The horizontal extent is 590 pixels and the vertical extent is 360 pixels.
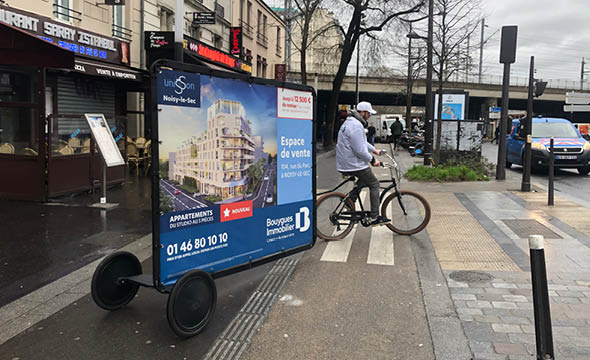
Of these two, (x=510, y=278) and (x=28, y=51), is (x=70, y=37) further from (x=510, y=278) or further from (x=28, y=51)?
(x=510, y=278)

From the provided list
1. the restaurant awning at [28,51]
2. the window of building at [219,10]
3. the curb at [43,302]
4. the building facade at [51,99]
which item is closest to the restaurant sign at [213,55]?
Answer: the window of building at [219,10]

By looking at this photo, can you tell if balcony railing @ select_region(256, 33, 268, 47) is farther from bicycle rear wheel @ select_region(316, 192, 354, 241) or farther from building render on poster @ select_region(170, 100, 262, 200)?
building render on poster @ select_region(170, 100, 262, 200)

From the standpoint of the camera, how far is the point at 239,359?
3.58m

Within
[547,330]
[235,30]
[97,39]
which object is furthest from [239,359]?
[235,30]

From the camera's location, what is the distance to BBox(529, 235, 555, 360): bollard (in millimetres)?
3018

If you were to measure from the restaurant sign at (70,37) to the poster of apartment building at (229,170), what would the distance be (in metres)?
7.29

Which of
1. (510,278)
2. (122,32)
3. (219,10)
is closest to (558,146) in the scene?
(510,278)

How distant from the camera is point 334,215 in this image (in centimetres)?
700

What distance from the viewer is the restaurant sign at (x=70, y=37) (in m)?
11.2

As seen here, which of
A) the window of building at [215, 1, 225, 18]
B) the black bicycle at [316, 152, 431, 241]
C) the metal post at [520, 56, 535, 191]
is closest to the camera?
the black bicycle at [316, 152, 431, 241]

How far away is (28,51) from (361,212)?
15.3 ft

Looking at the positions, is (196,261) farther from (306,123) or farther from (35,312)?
(306,123)

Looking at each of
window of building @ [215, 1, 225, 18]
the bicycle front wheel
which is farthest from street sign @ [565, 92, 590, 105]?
window of building @ [215, 1, 225, 18]

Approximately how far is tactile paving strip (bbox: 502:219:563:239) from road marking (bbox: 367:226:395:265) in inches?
73.5
